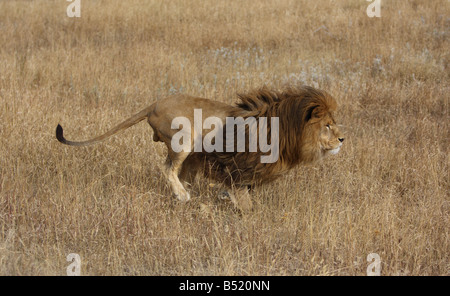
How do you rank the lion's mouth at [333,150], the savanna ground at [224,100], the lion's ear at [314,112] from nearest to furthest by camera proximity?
the savanna ground at [224,100], the lion's ear at [314,112], the lion's mouth at [333,150]

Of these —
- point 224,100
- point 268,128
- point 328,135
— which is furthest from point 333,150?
point 224,100

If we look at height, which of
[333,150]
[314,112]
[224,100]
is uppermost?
[224,100]

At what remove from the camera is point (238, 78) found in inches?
303

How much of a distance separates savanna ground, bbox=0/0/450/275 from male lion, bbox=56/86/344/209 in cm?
29

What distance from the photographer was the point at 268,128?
4301mm

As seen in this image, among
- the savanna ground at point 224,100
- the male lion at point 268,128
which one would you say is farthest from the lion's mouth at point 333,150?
the savanna ground at point 224,100

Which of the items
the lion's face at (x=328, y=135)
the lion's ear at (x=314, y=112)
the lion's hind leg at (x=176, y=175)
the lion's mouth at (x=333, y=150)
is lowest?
the lion's hind leg at (x=176, y=175)

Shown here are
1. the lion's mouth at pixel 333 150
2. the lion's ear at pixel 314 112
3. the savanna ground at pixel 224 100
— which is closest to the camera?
the savanna ground at pixel 224 100

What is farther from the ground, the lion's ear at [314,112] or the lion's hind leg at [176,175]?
the lion's ear at [314,112]

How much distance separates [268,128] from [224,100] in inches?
115

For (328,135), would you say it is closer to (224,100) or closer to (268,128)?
(268,128)

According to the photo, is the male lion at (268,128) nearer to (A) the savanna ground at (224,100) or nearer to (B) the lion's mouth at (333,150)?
(B) the lion's mouth at (333,150)

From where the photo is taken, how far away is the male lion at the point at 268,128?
4285 millimetres

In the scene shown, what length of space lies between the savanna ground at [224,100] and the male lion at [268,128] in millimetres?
286
